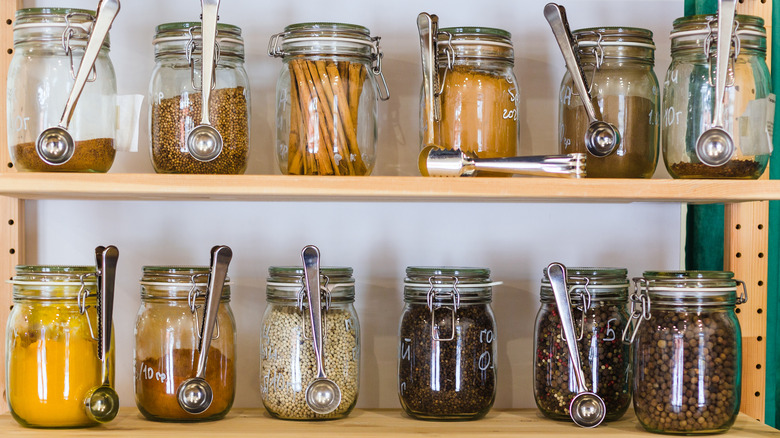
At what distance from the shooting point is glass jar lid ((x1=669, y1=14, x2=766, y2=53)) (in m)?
0.93

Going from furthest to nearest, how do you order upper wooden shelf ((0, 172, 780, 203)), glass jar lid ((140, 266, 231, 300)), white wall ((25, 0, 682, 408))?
white wall ((25, 0, 682, 408)), glass jar lid ((140, 266, 231, 300)), upper wooden shelf ((0, 172, 780, 203))

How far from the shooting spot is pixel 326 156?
3.04 feet

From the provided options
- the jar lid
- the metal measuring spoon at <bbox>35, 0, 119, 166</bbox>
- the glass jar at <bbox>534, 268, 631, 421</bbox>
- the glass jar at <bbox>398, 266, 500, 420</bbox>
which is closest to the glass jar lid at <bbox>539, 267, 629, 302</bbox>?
the glass jar at <bbox>534, 268, 631, 421</bbox>

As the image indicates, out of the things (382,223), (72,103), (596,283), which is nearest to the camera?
(72,103)

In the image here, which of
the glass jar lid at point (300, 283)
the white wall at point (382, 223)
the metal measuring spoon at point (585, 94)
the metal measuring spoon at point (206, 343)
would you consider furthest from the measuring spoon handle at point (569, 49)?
the metal measuring spoon at point (206, 343)

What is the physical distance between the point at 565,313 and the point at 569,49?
0.31m

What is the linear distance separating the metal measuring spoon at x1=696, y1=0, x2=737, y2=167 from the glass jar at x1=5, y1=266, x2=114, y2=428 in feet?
2.38

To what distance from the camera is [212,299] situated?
0.94 metres

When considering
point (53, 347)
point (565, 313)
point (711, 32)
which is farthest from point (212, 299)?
point (711, 32)

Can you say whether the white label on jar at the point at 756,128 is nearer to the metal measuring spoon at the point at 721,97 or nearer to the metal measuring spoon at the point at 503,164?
the metal measuring spoon at the point at 721,97

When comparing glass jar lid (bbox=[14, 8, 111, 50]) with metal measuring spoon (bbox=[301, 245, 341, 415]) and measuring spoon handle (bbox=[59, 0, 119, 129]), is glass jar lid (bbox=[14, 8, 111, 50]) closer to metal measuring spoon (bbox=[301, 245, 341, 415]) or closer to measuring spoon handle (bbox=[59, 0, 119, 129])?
measuring spoon handle (bbox=[59, 0, 119, 129])

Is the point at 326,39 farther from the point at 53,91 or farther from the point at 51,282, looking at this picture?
the point at 51,282

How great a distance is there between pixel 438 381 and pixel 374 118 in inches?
12.9

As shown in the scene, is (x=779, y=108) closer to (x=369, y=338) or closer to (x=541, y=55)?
(x=541, y=55)
